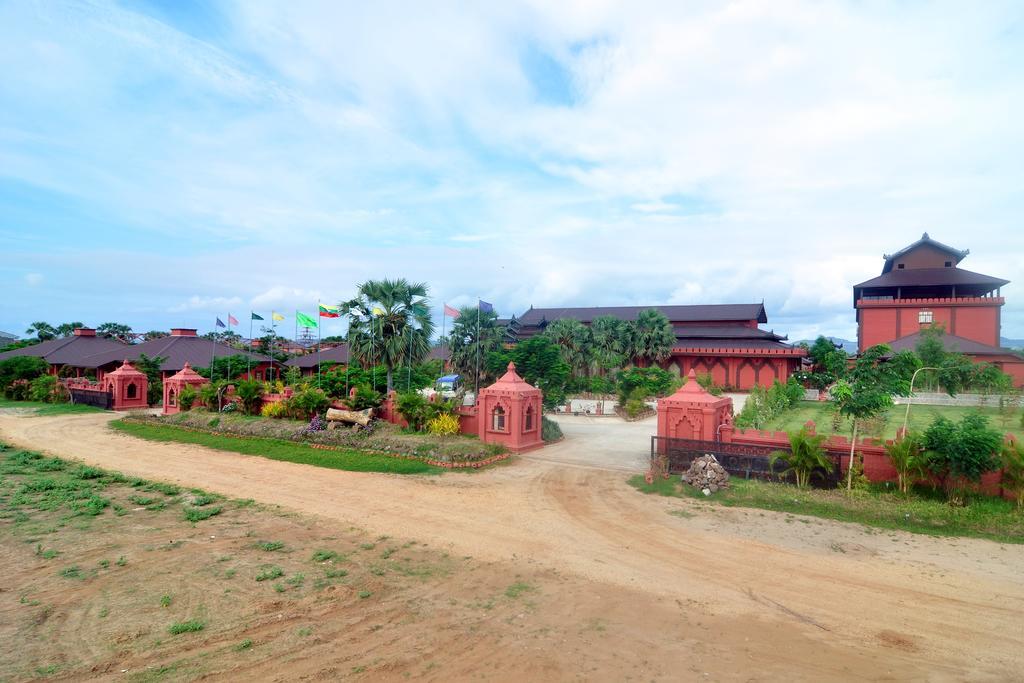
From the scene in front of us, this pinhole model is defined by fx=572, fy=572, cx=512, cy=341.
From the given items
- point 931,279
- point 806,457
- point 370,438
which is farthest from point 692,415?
point 931,279

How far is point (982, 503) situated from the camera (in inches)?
483

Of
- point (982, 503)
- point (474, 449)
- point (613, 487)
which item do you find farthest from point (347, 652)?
point (982, 503)

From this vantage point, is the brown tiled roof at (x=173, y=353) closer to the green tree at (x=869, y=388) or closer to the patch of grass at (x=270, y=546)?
the patch of grass at (x=270, y=546)

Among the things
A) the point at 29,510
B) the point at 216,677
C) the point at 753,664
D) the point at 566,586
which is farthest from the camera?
the point at 29,510

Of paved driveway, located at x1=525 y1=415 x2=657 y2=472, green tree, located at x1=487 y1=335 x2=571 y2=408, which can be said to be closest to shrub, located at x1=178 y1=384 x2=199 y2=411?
green tree, located at x1=487 y1=335 x2=571 y2=408

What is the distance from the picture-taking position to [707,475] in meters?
14.5

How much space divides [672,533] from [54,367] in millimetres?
51841

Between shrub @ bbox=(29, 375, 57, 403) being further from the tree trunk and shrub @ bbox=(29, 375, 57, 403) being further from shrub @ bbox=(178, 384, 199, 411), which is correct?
the tree trunk

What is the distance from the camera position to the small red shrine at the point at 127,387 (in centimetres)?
3409

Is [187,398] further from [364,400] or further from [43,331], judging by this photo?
[43,331]

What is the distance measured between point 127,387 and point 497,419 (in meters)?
26.7

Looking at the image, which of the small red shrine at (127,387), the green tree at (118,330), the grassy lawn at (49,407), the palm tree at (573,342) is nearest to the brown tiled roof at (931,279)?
the palm tree at (573,342)

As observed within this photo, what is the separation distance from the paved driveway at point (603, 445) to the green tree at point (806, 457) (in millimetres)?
4176

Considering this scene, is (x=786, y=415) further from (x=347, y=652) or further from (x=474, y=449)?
(x=347, y=652)
